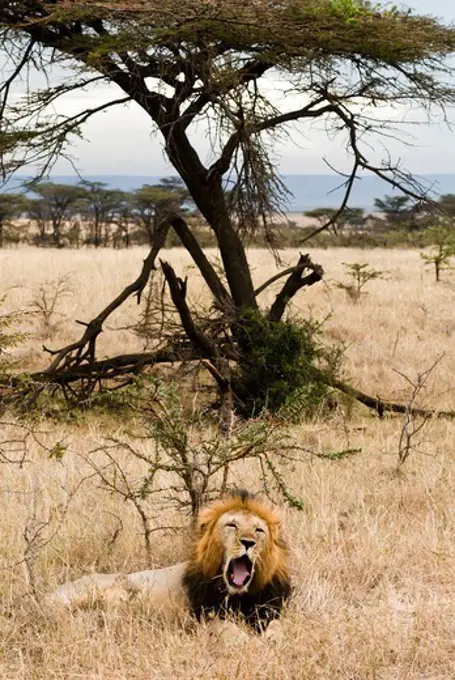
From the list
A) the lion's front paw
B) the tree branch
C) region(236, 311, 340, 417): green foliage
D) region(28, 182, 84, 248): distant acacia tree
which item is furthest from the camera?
region(28, 182, 84, 248): distant acacia tree

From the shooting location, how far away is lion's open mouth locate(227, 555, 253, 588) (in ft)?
11.0

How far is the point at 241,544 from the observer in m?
3.37

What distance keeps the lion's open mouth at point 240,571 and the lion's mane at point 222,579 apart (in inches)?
2.3

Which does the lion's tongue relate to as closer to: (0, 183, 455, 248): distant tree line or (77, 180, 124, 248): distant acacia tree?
(0, 183, 455, 248): distant tree line

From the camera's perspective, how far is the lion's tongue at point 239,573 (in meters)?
3.36

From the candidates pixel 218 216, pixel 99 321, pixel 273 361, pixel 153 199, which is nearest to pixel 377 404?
pixel 273 361

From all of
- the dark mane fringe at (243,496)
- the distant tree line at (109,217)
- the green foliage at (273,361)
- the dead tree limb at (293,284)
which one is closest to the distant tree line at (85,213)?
the distant tree line at (109,217)

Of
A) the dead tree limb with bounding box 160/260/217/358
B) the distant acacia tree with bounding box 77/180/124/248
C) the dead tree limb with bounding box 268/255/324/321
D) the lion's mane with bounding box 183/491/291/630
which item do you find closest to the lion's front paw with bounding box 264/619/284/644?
the lion's mane with bounding box 183/491/291/630

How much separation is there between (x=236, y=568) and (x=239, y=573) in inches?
1.0

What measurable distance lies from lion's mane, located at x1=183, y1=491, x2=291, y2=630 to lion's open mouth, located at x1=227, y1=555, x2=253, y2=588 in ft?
0.19

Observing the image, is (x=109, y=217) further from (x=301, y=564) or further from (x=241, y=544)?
(x=241, y=544)

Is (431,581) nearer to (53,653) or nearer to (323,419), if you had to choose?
(53,653)

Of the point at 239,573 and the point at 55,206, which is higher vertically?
the point at 55,206

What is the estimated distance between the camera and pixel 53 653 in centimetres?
350
